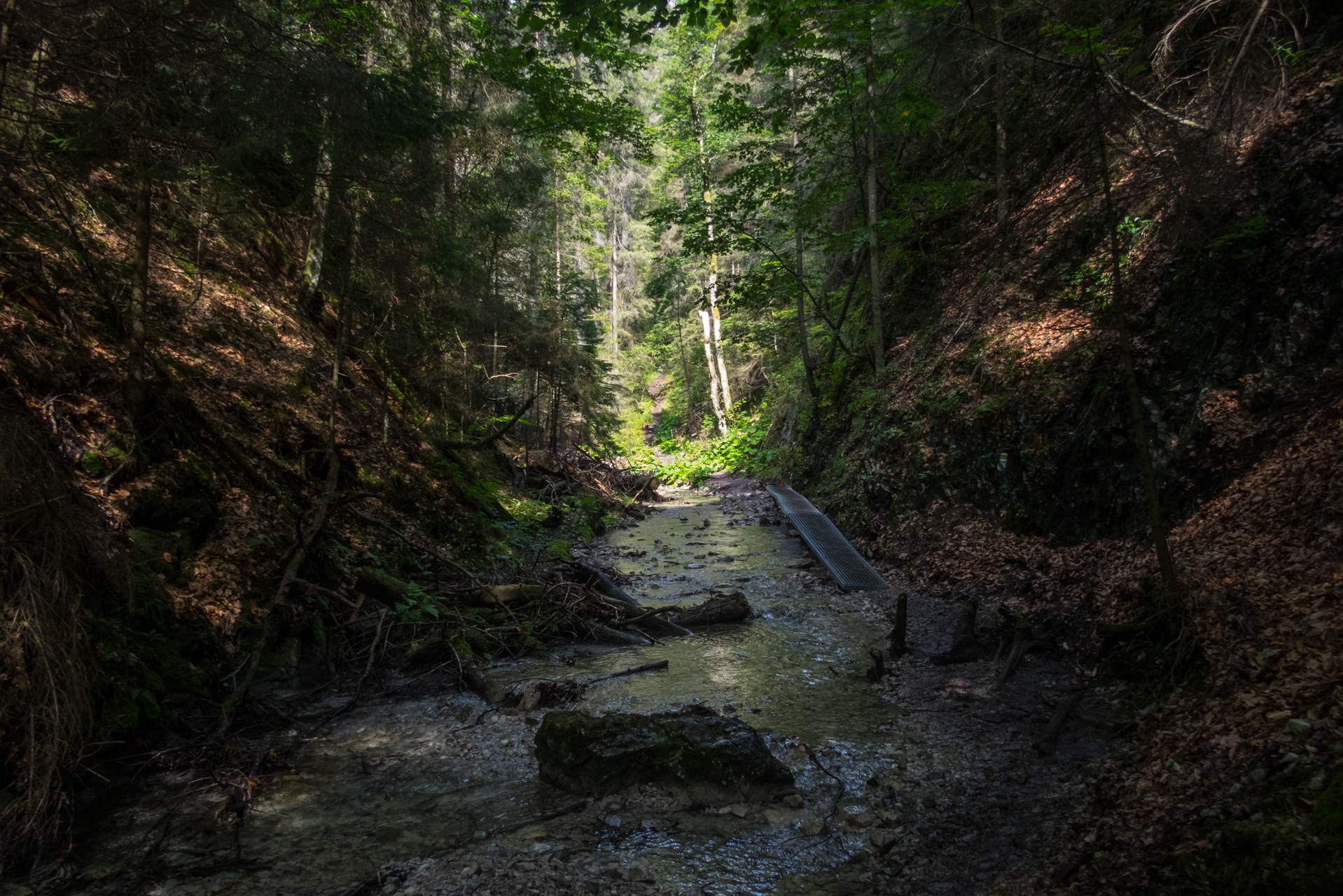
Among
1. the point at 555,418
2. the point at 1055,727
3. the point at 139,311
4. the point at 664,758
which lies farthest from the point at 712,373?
the point at 664,758

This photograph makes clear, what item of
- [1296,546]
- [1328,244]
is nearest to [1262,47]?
[1328,244]

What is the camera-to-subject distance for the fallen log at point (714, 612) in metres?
7.84

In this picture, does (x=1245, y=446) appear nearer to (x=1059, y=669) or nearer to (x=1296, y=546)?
(x=1296, y=546)

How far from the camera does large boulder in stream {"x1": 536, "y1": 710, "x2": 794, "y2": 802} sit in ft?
13.4

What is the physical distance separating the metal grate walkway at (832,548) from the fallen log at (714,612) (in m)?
1.92

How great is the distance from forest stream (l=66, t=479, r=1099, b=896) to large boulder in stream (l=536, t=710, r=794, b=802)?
0.12m

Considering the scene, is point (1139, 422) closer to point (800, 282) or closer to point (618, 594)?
point (618, 594)

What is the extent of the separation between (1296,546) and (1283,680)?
1336 millimetres

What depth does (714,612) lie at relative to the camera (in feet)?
25.9

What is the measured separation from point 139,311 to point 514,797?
536 cm

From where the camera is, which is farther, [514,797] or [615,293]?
[615,293]

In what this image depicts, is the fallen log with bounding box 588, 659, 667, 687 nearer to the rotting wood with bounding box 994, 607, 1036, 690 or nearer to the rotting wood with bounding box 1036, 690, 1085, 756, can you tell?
the rotting wood with bounding box 994, 607, 1036, 690

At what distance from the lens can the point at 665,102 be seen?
24.4 meters

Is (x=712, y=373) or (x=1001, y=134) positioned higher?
(x=1001, y=134)
